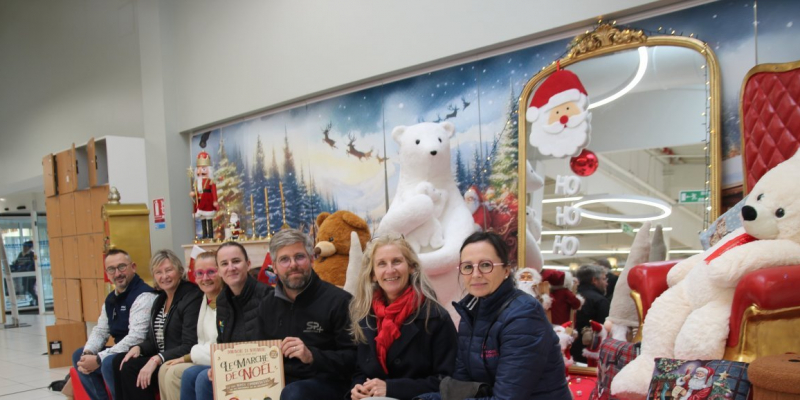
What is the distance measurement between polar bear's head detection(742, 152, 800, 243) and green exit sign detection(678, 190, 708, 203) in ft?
3.10

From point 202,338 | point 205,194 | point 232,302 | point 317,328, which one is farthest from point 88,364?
point 205,194

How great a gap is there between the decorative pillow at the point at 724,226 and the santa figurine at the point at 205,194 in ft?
15.2

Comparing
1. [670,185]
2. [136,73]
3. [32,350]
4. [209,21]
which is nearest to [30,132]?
[136,73]

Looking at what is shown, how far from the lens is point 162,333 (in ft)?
12.1

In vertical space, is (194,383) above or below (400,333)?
below

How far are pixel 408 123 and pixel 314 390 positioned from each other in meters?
2.56

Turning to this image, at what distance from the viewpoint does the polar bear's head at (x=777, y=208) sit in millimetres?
2150

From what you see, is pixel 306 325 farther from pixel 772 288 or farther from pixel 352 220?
pixel 772 288

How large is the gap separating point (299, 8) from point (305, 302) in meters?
3.52

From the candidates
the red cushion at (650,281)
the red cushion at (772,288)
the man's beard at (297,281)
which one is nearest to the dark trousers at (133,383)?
the man's beard at (297,281)

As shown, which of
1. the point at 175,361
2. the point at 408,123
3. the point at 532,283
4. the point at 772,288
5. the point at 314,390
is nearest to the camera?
the point at 772,288

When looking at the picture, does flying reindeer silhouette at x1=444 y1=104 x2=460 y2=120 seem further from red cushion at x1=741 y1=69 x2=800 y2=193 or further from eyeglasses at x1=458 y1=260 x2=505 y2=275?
eyeglasses at x1=458 y1=260 x2=505 y2=275

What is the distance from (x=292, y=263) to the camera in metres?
2.80

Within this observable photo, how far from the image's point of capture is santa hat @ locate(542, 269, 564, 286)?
12.0 ft
